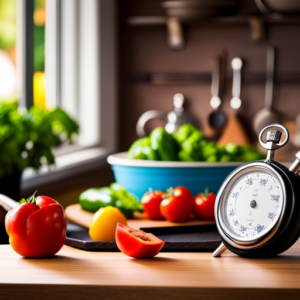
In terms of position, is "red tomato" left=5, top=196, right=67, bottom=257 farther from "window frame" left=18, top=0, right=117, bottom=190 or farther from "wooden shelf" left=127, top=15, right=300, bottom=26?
"wooden shelf" left=127, top=15, right=300, bottom=26

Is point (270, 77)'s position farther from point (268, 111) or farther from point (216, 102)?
point (216, 102)

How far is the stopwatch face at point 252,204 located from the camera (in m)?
0.96

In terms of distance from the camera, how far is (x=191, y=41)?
3820 millimetres

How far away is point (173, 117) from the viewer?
373cm

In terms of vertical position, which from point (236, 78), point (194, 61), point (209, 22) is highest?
point (209, 22)

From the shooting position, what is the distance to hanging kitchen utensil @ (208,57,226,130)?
3754 mm

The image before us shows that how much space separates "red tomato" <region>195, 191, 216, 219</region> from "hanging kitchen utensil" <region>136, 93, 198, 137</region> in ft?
6.71

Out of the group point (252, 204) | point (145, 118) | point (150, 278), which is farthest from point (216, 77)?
point (150, 278)

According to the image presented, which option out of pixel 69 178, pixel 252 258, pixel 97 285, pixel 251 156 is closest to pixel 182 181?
pixel 251 156

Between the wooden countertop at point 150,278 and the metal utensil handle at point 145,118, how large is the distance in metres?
2.71

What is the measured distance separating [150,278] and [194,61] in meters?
3.08

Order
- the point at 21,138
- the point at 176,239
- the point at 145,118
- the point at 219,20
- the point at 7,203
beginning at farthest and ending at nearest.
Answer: the point at 145,118 < the point at 219,20 < the point at 21,138 < the point at 176,239 < the point at 7,203

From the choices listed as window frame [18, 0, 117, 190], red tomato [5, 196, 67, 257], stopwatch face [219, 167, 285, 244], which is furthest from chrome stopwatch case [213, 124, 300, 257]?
window frame [18, 0, 117, 190]

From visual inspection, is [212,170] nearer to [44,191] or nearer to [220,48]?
[44,191]
